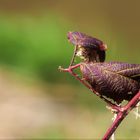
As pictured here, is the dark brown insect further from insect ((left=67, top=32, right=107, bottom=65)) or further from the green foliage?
the green foliage

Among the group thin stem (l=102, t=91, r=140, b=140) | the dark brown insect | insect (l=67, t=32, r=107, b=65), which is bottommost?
thin stem (l=102, t=91, r=140, b=140)

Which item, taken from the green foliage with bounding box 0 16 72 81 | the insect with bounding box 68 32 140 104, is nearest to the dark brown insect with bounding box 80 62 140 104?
the insect with bounding box 68 32 140 104

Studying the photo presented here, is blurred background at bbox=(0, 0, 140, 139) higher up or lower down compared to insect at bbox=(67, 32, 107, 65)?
lower down

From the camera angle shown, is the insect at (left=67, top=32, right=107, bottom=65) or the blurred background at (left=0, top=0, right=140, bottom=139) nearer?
the insect at (left=67, top=32, right=107, bottom=65)

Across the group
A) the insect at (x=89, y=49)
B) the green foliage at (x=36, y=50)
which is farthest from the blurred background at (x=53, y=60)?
the insect at (x=89, y=49)

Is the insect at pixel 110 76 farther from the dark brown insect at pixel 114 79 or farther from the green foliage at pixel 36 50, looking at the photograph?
the green foliage at pixel 36 50

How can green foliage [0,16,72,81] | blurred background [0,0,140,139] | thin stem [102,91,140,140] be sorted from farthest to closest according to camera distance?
green foliage [0,16,72,81] → blurred background [0,0,140,139] → thin stem [102,91,140,140]

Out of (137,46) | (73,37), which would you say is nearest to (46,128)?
(137,46)
